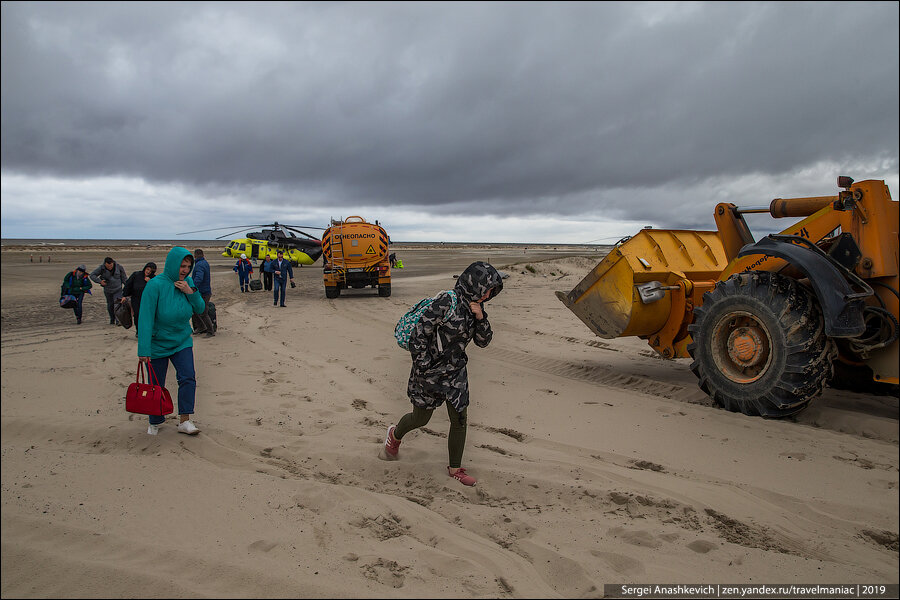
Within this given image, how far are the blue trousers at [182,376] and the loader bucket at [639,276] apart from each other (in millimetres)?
4612

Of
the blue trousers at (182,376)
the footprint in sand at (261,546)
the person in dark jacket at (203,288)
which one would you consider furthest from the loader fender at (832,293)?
the person in dark jacket at (203,288)

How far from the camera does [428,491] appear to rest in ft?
13.3

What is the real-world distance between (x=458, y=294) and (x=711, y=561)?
87.7 inches

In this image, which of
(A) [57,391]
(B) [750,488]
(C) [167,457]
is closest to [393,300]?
(A) [57,391]

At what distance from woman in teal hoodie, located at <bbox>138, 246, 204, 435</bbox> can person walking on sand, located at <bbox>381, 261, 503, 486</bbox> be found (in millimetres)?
2095

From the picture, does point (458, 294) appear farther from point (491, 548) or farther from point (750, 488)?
point (750, 488)

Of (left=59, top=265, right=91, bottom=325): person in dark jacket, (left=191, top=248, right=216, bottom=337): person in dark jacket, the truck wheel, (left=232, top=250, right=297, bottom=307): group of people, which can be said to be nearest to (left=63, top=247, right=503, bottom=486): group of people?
the truck wheel

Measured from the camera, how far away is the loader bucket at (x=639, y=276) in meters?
6.60

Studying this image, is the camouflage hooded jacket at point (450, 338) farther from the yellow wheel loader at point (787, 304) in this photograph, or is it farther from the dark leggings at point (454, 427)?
the yellow wheel loader at point (787, 304)

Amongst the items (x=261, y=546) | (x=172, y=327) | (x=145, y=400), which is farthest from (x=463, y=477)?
(x=172, y=327)

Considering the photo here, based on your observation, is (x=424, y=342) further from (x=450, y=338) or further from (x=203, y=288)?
(x=203, y=288)

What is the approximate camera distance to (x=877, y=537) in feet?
10.8

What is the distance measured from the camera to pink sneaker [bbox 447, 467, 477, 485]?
164 inches

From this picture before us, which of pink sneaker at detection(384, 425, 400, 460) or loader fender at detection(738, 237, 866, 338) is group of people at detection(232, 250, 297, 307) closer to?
pink sneaker at detection(384, 425, 400, 460)
